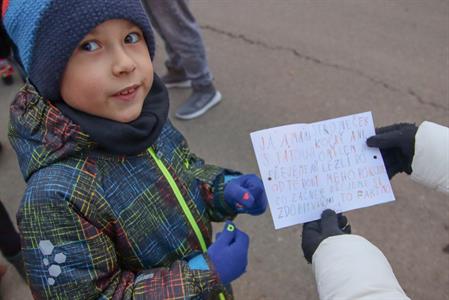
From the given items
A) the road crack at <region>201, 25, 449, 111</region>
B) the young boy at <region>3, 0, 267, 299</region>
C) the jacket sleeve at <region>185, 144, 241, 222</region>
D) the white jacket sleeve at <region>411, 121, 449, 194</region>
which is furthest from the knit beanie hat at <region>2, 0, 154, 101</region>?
the road crack at <region>201, 25, 449, 111</region>

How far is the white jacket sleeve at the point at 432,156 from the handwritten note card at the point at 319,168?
0.12 metres

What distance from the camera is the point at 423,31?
11.3 ft

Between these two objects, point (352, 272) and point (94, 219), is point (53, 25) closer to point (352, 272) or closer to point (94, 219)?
point (94, 219)

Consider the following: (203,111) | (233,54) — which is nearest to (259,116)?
(203,111)

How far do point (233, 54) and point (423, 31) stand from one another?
143cm

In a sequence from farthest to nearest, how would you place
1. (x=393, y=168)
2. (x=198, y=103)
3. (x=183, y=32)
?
1. (x=198, y=103)
2. (x=183, y=32)
3. (x=393, y=168)

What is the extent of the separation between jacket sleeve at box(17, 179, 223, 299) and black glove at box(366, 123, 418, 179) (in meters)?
0.68

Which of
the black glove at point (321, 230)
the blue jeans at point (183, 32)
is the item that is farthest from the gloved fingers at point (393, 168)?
the blue jeans at point (183, 32)

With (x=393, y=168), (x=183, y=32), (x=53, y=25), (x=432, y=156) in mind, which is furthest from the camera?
(x=183, y=32)

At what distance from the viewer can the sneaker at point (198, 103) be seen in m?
2.97

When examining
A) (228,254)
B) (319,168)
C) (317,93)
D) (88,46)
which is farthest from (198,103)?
(88,46)

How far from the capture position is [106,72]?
101cm

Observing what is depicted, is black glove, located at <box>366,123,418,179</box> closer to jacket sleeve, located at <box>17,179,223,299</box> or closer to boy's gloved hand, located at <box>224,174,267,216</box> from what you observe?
boy's gloved hand, located at <box>224,174,267,216</box>

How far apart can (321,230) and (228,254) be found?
26cm
